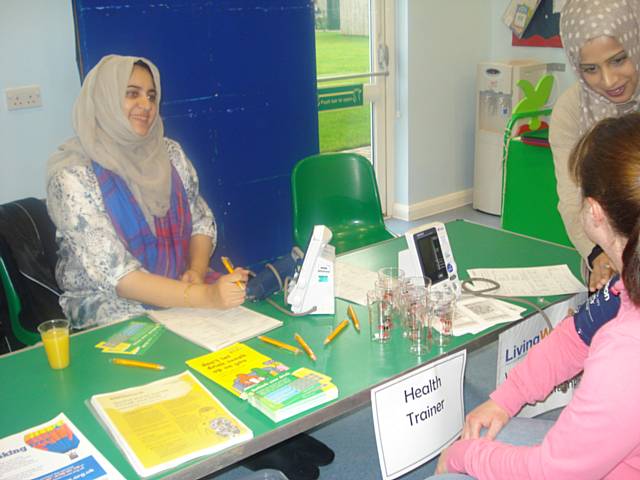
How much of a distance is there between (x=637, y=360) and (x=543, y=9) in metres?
4.33

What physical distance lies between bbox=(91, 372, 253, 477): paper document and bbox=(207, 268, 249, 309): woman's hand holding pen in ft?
1.20

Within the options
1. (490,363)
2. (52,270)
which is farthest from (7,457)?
(490,363)

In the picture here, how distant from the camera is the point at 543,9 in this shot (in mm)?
4906

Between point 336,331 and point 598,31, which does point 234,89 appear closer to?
point 598,31

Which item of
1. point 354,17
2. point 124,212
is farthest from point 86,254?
point 354,17

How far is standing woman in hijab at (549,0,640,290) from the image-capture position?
7.12 ft

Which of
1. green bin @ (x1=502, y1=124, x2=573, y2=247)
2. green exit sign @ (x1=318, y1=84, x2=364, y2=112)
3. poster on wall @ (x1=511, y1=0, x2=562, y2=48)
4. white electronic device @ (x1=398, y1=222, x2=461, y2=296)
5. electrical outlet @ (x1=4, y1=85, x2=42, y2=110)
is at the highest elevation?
poster on wall @ (x1=511, y1=0, x2=562, y2=48)

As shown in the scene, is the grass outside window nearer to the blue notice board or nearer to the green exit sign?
the green exit sign

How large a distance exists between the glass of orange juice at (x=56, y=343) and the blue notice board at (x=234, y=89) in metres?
1.87

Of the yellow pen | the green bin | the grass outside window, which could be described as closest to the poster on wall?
the green bin

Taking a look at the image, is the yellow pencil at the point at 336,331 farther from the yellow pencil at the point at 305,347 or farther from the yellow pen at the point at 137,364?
the yellow pen at the point at 137,364

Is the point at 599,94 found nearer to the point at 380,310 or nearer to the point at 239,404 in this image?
the point at 380,310

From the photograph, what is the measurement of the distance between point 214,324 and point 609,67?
1452mm

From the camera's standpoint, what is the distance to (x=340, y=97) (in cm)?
474
